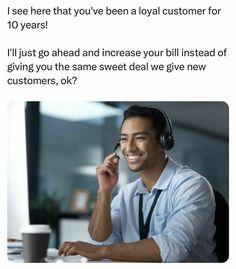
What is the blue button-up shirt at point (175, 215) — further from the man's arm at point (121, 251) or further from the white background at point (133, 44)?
the white background at point (133, 44)

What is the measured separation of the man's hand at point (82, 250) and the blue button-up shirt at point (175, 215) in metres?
0.04

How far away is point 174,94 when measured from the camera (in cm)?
130

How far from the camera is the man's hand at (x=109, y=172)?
1299mm

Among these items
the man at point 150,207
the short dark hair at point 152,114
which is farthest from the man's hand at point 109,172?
the short dark hair at point 152,114

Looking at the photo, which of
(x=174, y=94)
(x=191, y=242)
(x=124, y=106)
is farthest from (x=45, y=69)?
(x=191, y=242)

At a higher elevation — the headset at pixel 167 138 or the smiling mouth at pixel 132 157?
the headset at pixel 167 138

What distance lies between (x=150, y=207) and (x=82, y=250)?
0.22 m

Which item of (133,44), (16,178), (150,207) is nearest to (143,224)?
(150,207)

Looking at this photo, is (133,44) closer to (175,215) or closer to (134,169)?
(134,169)

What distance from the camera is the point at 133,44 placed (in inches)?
51.9

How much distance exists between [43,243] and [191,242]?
15.3 inches

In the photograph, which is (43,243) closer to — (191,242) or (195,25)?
(191,242)

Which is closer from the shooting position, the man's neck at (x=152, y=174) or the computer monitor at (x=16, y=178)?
the computer monitor at (x=16, y=178)

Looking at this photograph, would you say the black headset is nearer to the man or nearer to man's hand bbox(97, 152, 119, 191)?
the man
